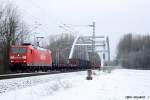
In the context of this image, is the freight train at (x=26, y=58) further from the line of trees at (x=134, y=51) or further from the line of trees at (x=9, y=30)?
the line of trees at (x=134, y=51)

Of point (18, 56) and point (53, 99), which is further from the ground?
point (18, 56)

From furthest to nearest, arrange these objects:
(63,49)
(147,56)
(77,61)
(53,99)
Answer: (147,56) < (63,49) < (77,61) < (53,99)

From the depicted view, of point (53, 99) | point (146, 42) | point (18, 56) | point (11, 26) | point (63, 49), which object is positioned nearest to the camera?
point (53, 99)

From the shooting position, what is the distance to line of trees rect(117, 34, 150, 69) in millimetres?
117062

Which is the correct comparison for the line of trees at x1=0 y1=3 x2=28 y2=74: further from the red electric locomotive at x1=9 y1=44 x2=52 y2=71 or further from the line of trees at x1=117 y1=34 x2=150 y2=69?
the line of trees at x1=117 y1=34 x2=150 y2=69

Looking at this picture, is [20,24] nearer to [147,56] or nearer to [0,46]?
[0,46]

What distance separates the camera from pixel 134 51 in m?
131

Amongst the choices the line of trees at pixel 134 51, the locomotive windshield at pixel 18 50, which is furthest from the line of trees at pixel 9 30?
the line of trees at pixel 134 51

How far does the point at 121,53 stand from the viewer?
13612 centimetres

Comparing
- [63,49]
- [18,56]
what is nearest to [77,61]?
[63,49]

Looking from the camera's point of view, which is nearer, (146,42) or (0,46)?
(0,46)

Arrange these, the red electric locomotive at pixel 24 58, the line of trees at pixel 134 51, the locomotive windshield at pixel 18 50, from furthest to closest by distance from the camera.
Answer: the line of trees at pixel 134 51, the locomotive windshield at pixel 18 50, the red electric locomotive at pixel 24 58

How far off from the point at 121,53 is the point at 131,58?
1414cm

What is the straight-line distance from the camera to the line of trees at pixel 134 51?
117062 millimetres
